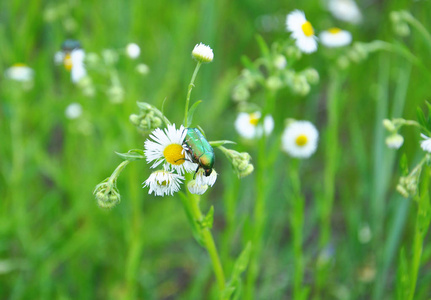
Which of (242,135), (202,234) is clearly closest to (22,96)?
(242,135)

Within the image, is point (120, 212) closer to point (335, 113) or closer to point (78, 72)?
point (78, 72)

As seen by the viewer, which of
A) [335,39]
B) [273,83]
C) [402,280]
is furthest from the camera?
[335,39]

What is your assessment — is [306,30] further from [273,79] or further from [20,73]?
[20,73]

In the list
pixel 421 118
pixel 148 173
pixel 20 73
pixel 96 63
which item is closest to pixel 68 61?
pixel 96 63

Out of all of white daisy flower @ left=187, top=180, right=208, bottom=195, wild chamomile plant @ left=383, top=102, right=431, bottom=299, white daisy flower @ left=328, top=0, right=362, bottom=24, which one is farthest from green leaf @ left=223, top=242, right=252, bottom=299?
white daisy flower @ left=328, top=0, right=362, bottom=24

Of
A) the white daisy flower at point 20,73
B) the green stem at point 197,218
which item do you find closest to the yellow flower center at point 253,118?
the green stem at point 197,218

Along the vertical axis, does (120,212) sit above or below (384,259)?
above
